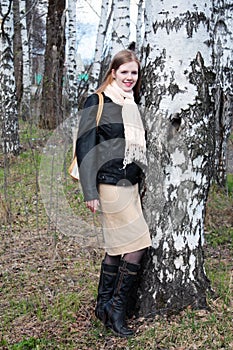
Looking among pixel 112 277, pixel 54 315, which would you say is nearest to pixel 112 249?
pixel 112 277

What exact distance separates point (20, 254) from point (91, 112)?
7.41 feet

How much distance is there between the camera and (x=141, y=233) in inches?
121

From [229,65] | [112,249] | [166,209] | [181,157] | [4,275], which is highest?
[229,65]

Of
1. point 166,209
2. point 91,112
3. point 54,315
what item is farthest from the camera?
point 54,315

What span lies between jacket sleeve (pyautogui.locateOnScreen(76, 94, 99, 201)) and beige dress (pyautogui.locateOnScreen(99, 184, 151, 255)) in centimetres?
13

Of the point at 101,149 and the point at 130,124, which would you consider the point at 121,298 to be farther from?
the point at 130,124

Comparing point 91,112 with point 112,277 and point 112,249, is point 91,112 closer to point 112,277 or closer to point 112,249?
point 112,249

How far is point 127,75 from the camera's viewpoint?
2.99m

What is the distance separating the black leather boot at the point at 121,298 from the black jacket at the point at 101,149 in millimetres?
533

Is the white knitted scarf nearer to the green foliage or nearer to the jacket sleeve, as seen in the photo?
the jacket sleeve

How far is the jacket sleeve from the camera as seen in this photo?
2.93 m

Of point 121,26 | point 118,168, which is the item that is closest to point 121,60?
point 118,168

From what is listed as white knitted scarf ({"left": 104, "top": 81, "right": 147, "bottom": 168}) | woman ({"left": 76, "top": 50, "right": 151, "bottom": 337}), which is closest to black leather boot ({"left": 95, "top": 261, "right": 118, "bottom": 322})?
woman ({"left": 76, "top": 50, "right": 151, "bottom": 337})

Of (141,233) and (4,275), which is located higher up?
(141,233)
